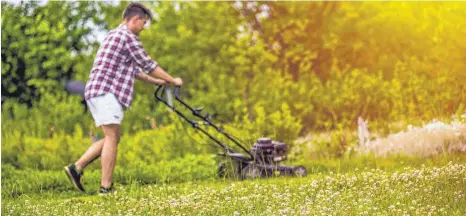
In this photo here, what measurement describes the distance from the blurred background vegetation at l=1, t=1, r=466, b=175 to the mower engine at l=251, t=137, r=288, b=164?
1296 mm

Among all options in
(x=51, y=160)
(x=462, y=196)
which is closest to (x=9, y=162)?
(x=51, y=160)

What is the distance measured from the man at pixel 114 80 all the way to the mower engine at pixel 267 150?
99 cm

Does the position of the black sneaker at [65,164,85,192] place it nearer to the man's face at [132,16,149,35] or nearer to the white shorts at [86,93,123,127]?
the white shorts at [86,93,123,127]

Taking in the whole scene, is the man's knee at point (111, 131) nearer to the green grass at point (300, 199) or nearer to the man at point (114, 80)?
the man at point (114, 80)

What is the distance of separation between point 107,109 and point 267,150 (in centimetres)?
146

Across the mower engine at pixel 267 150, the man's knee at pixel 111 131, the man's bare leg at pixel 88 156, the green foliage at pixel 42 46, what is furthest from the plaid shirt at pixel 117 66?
the green foliage at pixel 42 46

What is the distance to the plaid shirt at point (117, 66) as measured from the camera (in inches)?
258

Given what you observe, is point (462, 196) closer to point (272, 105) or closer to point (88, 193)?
point (88, 193)

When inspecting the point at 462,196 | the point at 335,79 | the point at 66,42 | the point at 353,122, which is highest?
the point at 66,42

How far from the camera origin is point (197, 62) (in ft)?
39.1

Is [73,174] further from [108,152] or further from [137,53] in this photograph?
[137,53]

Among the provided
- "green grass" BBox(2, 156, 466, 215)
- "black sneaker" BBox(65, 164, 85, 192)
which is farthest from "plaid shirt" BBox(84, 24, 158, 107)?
"green grass" BBox(2, 156, 466, 215)

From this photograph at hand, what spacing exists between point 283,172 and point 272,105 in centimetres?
307

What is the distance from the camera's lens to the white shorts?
21.2 ft
